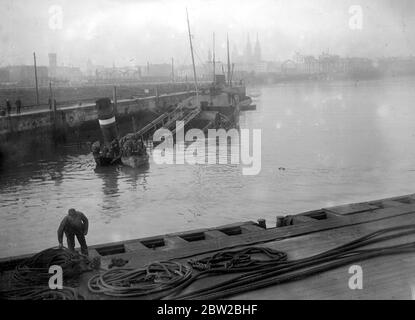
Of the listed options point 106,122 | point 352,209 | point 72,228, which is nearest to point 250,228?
point 352,209

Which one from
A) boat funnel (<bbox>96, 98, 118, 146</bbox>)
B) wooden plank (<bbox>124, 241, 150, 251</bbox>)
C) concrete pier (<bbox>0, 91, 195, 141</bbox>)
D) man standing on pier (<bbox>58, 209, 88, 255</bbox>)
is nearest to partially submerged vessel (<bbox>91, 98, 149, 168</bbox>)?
boat funnel (<bbox>96, 98, 118, 146</bbox>)

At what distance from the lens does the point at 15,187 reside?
2008cm

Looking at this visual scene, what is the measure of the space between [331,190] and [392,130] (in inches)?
884

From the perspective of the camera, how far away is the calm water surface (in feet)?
47.3

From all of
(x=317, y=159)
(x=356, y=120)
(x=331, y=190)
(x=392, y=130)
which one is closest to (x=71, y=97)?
(x=356, y=120)

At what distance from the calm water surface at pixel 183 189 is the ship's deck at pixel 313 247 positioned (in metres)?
5.04

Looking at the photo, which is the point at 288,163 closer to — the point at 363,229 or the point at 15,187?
the point at 15,187

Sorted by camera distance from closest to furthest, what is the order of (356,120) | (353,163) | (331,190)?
1. (331,190)
2. (353,163)
3. (356,120)

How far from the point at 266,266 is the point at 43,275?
9.62 feet

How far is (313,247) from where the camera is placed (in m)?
7.40

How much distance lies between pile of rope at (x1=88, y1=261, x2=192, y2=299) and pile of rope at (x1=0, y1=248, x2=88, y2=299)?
34 centimetres

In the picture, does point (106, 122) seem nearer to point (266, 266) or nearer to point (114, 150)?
point (114, 150)

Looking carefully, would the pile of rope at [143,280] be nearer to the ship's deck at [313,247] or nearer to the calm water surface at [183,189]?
the ship's deck at [313,247]
